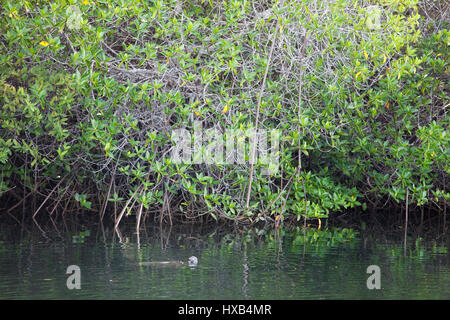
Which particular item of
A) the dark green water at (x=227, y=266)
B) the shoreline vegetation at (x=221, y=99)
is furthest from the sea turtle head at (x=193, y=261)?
the shoreline vegetation at (x=221, y=99)

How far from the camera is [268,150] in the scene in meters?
10.4

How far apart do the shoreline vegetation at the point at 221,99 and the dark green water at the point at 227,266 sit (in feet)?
2.90

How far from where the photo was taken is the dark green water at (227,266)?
21.0ft

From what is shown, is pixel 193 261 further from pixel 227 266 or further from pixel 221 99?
pixel 221 99

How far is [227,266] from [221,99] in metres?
3.11

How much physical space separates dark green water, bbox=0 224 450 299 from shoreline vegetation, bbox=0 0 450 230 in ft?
2.90

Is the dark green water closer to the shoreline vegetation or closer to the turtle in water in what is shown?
the turtle in water

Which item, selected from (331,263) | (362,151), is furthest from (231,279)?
(362,151)

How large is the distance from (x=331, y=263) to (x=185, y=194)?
3.81 m

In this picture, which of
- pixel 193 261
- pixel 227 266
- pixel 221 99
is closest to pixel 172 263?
pixel 193 261

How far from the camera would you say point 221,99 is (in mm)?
9969
